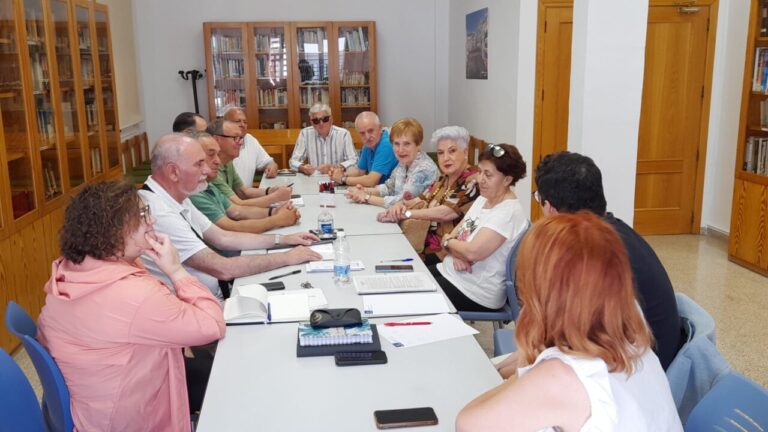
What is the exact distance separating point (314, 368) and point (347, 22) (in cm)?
651

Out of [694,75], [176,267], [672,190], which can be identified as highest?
[694,75]

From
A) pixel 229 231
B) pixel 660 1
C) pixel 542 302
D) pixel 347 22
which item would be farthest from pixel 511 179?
pixel 347 22

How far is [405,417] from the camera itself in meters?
1.60

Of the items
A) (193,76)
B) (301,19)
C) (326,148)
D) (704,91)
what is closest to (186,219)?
(326,148)

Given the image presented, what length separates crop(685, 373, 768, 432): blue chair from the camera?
1.38 m

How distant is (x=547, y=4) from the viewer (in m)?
5.63

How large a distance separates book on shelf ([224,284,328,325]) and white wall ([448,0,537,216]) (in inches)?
146

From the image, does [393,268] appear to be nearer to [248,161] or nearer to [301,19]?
[248,161]

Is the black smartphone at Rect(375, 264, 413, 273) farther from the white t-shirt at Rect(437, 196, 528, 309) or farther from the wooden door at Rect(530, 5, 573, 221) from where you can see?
the wooden door at Rect(530, 5, 573, 221)

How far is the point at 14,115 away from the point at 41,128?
15.2 inches

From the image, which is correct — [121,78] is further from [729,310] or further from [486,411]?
[486,411]

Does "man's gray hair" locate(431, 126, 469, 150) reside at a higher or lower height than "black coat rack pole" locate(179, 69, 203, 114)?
lower

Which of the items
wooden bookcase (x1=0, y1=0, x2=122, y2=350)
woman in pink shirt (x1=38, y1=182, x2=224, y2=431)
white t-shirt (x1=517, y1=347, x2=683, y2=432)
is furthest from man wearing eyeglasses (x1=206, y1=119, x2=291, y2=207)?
white t-shirt (x1=517, y1=347, x2=683, y2=432)

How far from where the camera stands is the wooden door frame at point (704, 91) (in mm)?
5672
